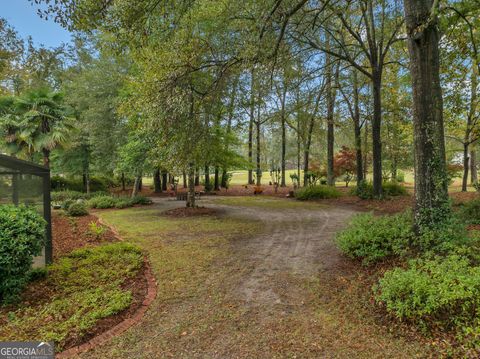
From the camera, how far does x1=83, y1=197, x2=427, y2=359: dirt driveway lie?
2613 millimetres

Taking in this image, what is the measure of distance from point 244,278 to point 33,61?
20.7 metres

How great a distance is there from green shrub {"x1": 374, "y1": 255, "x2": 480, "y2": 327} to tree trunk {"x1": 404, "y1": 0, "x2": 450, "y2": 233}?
3.39ft

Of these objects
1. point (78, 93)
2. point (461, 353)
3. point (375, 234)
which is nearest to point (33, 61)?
point (78, 93)

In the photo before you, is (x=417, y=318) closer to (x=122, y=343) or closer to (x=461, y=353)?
(x=461, y=353)

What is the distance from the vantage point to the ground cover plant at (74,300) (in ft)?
9.28

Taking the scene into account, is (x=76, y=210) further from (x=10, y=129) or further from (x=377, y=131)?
(x=377, y=131)

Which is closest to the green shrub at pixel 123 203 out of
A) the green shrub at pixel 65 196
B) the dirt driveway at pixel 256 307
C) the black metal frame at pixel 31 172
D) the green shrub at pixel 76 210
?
the green shrub at pixel 76 210

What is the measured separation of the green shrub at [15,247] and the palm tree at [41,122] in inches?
371

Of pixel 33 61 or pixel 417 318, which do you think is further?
pixel 33 61

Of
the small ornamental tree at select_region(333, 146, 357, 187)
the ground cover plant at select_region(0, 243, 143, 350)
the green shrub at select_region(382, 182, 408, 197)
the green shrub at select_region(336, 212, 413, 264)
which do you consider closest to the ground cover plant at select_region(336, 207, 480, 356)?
the green shrub at select_region(336, 212, 413, 264)

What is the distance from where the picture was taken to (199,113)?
7574 mm

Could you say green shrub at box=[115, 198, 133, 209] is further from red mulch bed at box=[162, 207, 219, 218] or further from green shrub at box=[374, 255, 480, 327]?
green shrub at box=[374, 255, 480, 327]

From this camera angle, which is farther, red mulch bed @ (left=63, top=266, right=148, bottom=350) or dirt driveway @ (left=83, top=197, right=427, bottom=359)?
red mulch bed @ (left=63, top=266, right=148, bottom=350)

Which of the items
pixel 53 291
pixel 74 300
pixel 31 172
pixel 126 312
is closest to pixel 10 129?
pixel 31 172
